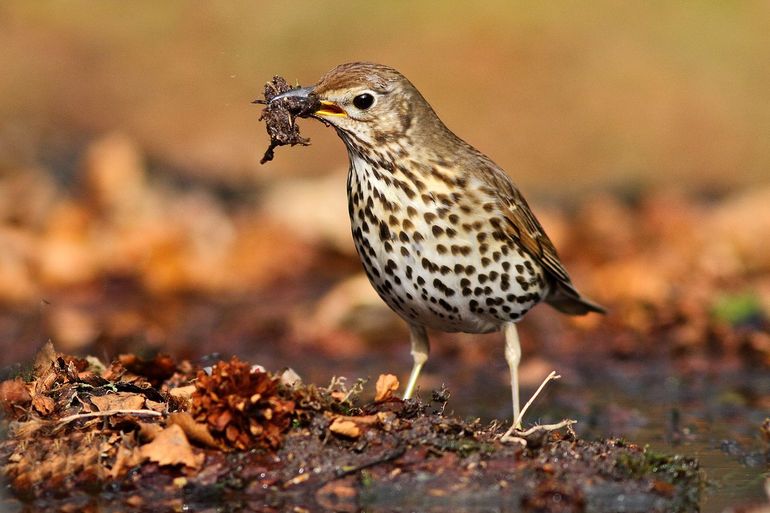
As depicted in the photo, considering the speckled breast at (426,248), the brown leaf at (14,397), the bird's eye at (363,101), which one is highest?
the bird's eye at (363,101)

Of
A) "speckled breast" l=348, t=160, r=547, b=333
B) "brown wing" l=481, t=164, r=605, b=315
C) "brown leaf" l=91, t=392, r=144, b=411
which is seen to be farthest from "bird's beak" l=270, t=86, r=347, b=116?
"brown leaf" l=91, t=392, r=144, b=411

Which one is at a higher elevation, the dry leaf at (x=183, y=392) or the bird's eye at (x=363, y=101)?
the bird's eye at (x=363, y=101)

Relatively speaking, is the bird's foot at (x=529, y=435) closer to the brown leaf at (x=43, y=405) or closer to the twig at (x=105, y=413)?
the twig at (x=105, y=413)

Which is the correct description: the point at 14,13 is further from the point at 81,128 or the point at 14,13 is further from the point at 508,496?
the point at 508,496

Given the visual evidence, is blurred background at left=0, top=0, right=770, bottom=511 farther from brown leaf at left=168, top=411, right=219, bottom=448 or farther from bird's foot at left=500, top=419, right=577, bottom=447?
brown leaf at left=168, top=411, right=219, bottom=448

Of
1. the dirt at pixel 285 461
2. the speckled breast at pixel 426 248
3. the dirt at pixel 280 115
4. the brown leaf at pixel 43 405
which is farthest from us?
the dirt at pixel 280 115

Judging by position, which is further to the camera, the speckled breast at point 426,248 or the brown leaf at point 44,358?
the speckled breast at point 426,248

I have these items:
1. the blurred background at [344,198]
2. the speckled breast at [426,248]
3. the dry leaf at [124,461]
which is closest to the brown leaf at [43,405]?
the dry leaf at [124,461]

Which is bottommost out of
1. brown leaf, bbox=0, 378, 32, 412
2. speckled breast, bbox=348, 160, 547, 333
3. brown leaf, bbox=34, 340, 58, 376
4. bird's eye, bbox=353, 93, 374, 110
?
brown leaf, bbox=0, 378, 32, 412
